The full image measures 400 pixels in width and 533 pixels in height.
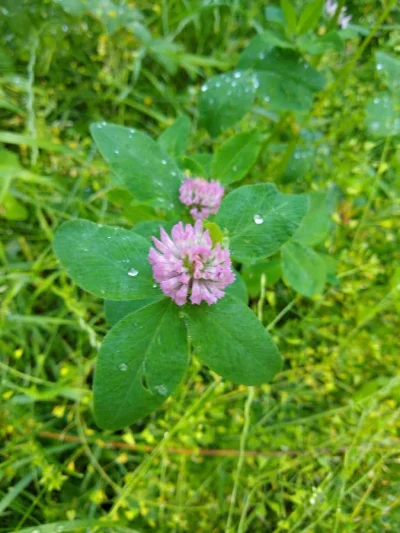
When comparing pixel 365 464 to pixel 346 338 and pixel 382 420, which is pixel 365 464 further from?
pixel 346 338

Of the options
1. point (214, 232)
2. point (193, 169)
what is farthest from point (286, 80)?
point (214, 232)

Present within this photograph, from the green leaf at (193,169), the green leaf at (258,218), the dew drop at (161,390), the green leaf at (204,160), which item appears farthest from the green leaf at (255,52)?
the dew drop at (161,390)

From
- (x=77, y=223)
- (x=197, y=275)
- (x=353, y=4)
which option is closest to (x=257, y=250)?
(x=197, y=275)

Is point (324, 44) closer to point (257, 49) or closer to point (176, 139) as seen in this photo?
point (257, 49)

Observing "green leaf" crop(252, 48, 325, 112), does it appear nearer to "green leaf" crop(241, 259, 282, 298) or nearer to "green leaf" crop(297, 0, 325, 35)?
"green leaf" crop(297, 0, 325, 35)

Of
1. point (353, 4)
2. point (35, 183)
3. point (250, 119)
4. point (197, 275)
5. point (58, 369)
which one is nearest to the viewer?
point (197, 275)

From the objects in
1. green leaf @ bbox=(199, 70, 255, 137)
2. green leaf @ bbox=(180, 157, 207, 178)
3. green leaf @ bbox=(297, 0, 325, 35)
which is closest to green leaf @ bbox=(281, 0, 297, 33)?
green leaf @ bbox=(297, 0, 325, 35)
